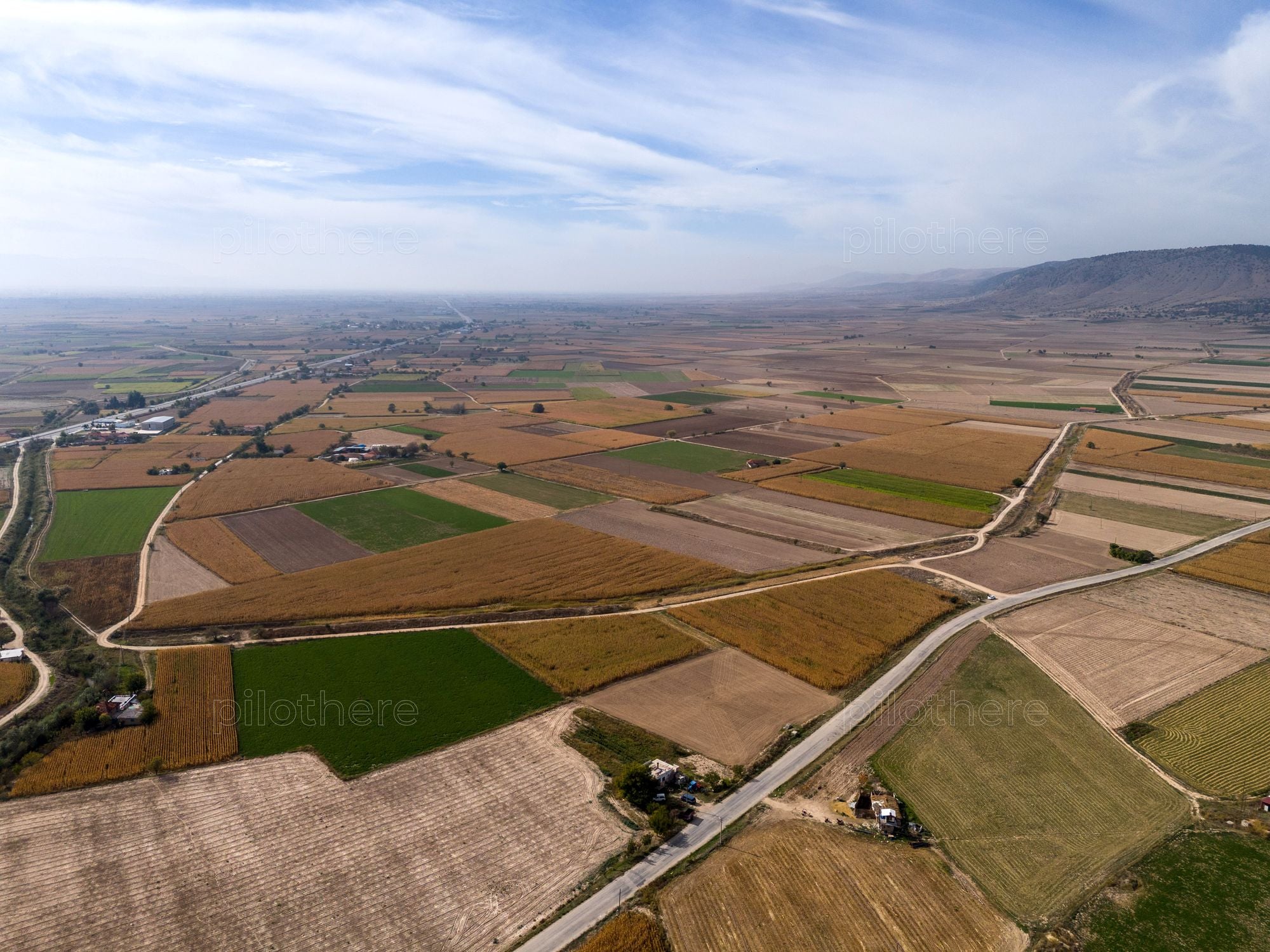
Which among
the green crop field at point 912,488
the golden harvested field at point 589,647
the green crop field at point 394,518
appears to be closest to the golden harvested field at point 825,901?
the golden harvested field at point 589,647

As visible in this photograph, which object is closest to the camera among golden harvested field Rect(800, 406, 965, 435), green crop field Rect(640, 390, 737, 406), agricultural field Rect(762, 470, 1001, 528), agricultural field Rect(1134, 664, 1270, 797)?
agricultural field Rect(1134, 664, 1270, 797)

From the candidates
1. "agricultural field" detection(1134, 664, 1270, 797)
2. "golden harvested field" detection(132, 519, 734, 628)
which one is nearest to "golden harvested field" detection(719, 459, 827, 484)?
"golden harvested field" detection(132, 519, 734, 628)

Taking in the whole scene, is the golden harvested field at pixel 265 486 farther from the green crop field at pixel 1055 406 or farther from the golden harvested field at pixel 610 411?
the green crop field at pixel 1055 406

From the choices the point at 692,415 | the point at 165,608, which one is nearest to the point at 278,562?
the point at 165,608

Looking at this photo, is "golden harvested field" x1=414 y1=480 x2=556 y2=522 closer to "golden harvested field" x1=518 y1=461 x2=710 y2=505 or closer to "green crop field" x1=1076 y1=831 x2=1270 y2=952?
"golden harvested field" x1=518 y1=461 x2=710 y2=505

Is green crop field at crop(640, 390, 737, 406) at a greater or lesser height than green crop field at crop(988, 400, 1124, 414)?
lesser
